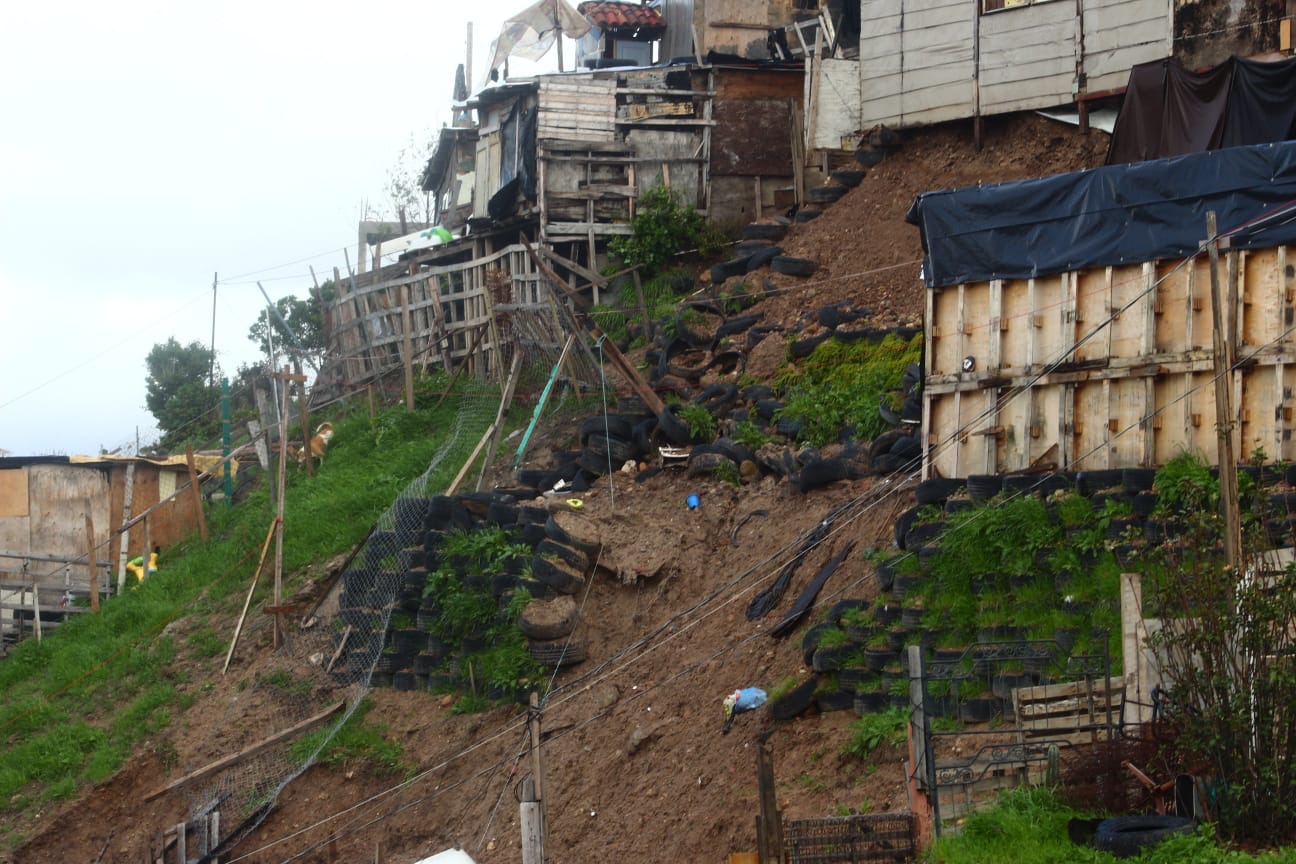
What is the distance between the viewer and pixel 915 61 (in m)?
27.0

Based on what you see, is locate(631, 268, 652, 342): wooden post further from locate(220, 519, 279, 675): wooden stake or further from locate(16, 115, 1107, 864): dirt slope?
locate(220, 519, 279, 675): wooden stake

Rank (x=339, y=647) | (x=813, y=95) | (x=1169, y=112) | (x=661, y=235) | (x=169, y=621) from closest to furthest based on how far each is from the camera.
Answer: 1. (x=339, y=647)
2. (x=1169, y=112)
3. (x=169, y=621)
4. (x=813, y=95)
5. (x=661, y=235)

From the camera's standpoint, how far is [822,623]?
1658 cm

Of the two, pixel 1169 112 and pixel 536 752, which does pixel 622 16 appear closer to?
pixel 1169 112

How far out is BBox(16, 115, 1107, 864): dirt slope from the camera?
1563 cm

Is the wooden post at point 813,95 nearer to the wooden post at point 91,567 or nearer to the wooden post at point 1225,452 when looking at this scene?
the wooden post at point 91,567

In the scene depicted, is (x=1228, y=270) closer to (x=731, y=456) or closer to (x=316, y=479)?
(x=731, y=456)

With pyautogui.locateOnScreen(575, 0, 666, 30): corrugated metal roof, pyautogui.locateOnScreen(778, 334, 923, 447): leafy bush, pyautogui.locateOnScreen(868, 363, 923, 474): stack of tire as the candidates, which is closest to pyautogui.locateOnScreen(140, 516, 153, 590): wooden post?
pyautogui.locateOnScreen(778, 334, 923, 447): leafy bush

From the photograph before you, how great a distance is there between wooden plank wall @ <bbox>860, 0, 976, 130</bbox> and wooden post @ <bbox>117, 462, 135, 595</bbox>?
14.1 metres

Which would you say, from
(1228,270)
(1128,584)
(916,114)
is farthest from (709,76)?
(1128,584)

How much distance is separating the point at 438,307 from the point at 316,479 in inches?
191

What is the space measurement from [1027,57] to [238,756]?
1592cm

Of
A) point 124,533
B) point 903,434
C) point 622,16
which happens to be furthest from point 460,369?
point 903,434

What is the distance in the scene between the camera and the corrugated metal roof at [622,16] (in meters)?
34.3
